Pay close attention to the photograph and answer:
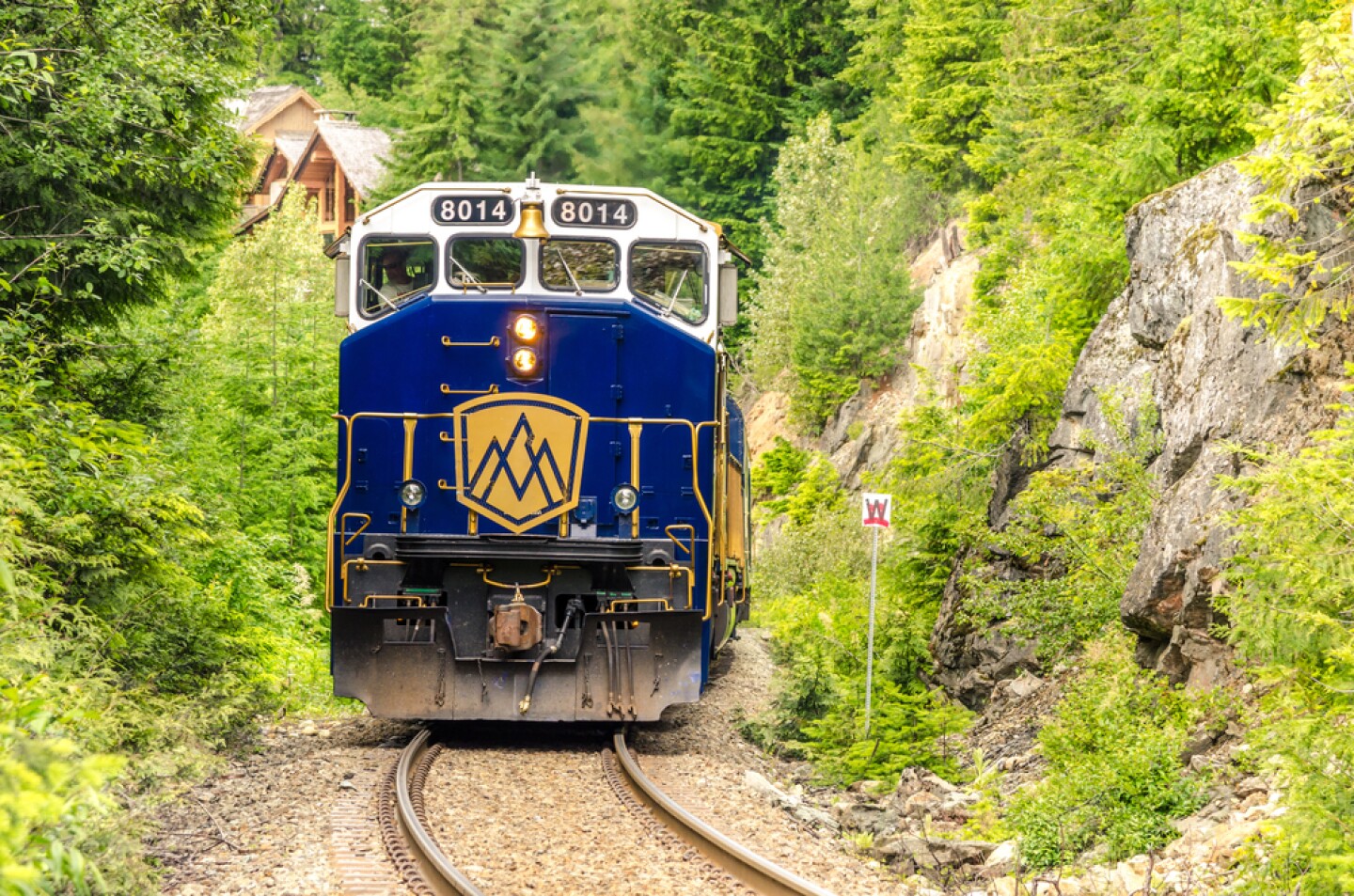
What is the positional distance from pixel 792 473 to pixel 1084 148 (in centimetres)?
1758

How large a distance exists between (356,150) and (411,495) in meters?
41.3

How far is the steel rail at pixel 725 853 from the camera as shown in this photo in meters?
7.49

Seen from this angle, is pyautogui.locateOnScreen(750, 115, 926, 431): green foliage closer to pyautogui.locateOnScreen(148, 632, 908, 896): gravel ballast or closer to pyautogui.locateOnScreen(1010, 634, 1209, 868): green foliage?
pyautogui.locateOnScreen(148, 632, 908, 896): gravel ballast

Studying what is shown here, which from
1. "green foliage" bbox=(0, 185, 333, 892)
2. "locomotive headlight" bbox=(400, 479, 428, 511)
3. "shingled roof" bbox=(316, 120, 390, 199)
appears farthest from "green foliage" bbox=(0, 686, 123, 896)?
"shingled roof" bbox=(316, 120, 390, 199)

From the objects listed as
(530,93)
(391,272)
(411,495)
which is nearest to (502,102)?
(530,93)

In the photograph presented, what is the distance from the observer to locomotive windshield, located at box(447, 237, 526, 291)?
39.1 feet

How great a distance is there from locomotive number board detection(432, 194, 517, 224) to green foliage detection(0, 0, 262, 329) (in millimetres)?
2048

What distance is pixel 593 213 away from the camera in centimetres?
1202

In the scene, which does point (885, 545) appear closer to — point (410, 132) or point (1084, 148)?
point (1084, 148)

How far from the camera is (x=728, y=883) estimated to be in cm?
780

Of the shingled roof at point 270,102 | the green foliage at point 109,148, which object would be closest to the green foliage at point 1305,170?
the green foliage at point 109,148

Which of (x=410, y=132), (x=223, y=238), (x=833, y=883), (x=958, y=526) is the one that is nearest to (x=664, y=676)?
(x=833, y=883)

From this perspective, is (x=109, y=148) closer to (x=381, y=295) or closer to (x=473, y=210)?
(x=381, y=295)

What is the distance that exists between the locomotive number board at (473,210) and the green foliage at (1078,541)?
5721 millimetres
